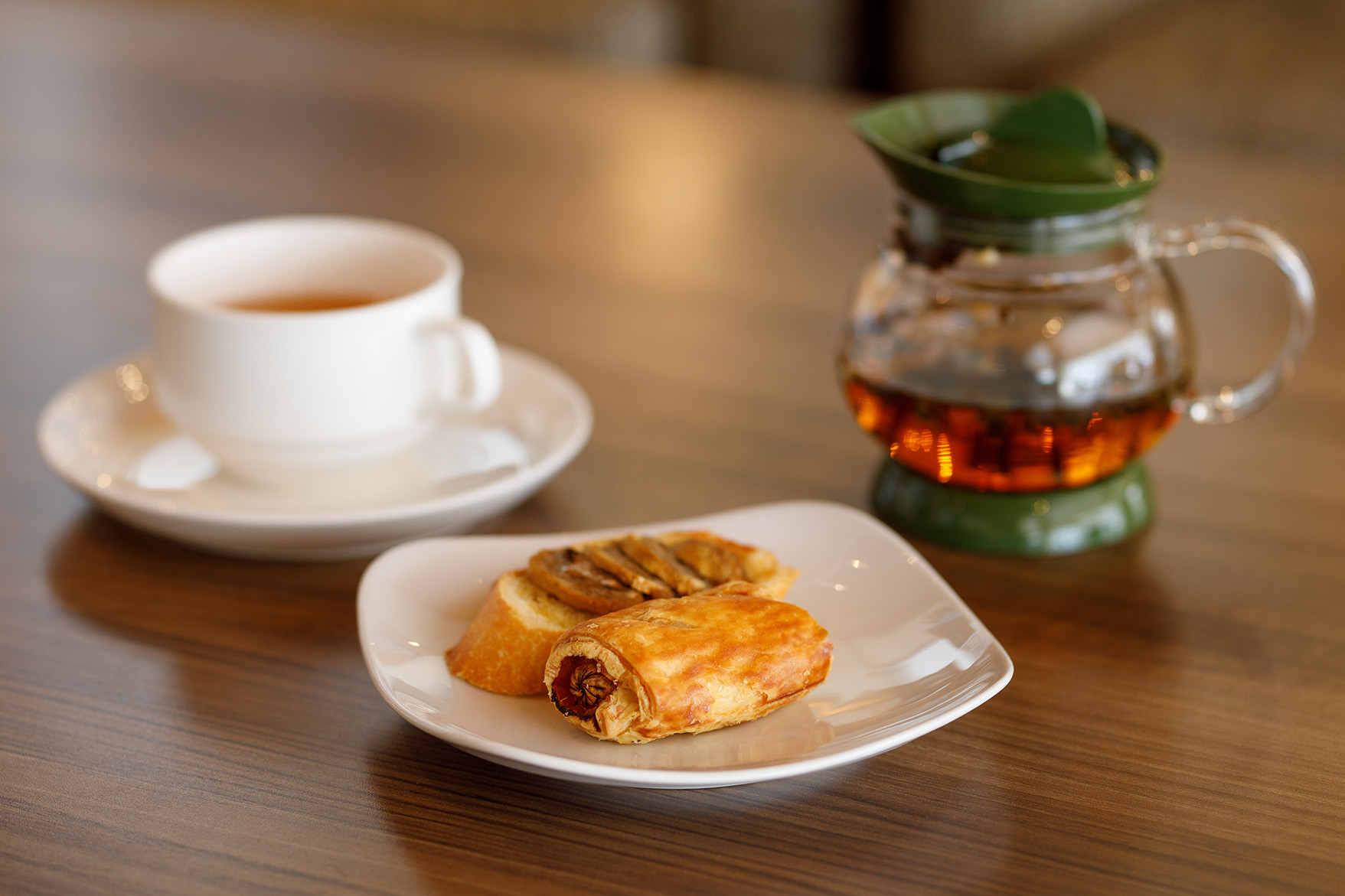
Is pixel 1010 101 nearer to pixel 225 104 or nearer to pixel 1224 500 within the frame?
pixel 1224 500

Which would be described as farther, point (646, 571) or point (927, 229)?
point (927, 229)

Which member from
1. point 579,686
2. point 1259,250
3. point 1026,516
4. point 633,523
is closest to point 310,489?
point 633,523

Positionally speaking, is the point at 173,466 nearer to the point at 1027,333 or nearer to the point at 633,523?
the point at 633,523

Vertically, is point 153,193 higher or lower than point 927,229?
lower

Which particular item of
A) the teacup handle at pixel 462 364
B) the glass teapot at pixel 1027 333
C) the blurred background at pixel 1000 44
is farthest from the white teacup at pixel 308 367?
the blurred background at pixel 1000 44

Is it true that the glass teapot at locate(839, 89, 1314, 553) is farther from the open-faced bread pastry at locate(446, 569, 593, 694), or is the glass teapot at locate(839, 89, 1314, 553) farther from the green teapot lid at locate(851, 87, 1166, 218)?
the open-faced bread pastry at locate(446, 569, 593, 694)

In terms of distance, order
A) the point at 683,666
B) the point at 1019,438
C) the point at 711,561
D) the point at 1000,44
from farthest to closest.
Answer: the point at 1000,44 → the point at 1019,438 → the point at 711,561 → the point at 683,666

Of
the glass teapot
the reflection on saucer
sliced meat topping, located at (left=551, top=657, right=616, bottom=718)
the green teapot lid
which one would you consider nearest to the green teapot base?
the glass teapot

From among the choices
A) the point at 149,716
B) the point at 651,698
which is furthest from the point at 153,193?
the point at 651,698
